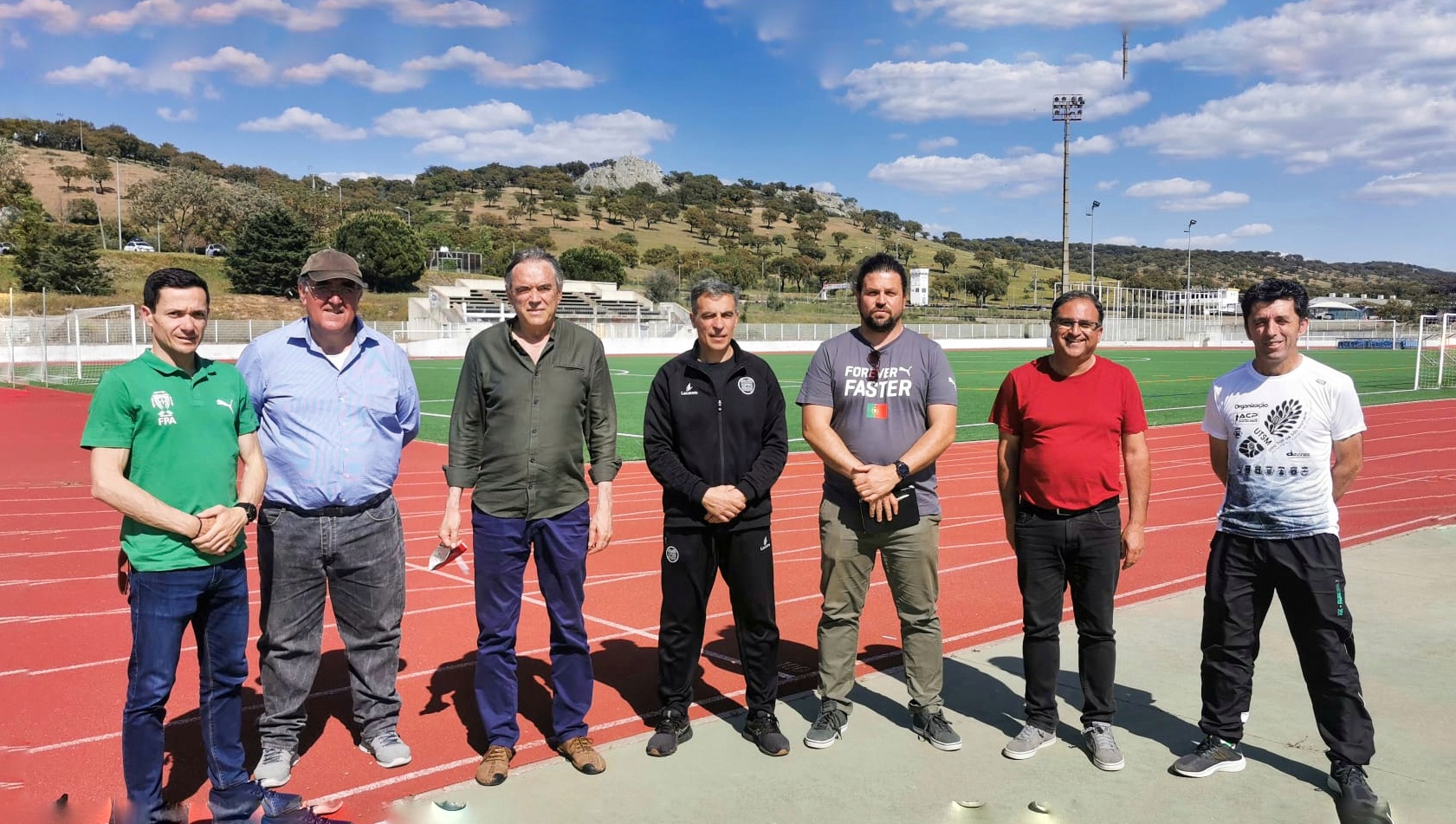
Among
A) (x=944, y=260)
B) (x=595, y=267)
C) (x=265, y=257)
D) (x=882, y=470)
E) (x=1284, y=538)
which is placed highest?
(x=944, y=260)

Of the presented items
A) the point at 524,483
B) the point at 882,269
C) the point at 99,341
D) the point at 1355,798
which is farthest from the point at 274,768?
the point at 99,341

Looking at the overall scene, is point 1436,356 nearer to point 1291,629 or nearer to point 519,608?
point 1291,629

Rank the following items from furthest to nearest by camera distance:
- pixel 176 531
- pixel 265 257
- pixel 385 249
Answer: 1. pixel 385 249
2. pixel 265 257
3. pixel 176 531

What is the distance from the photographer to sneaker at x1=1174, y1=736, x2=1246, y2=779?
375cm

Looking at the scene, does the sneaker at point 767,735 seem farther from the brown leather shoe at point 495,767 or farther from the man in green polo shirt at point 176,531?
the man in green polo shirt at point 176,531

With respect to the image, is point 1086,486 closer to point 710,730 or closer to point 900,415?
point 900,415

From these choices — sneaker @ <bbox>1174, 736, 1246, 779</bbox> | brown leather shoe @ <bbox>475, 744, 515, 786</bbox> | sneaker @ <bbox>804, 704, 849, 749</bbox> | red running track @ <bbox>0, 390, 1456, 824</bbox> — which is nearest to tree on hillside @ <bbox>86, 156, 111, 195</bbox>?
red running track @ <bbox>0, 390, 1456, 824</bbox>

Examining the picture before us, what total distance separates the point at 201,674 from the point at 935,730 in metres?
2.78

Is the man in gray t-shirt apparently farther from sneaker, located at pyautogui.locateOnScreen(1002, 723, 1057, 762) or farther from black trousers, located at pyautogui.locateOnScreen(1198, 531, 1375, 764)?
black trousers, located at pyautogui.locateOnScreen(1198, 531, 1375, 764)

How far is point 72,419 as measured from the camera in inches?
715

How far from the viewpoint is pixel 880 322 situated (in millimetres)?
Result: 4242

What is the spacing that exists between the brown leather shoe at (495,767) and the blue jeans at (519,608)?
110mm

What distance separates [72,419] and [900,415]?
18.8 meters

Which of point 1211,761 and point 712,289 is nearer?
point 1211,761
